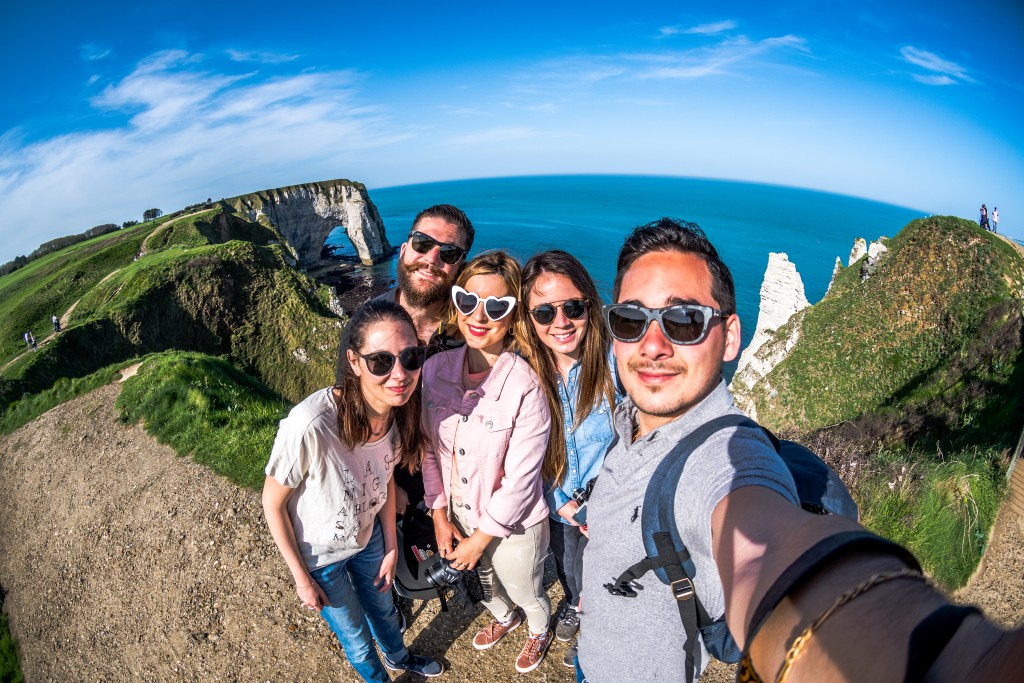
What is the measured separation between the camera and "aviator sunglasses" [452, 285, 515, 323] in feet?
12.0

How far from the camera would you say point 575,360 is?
3828mm

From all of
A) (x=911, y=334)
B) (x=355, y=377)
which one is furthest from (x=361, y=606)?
(x=911, y=334)

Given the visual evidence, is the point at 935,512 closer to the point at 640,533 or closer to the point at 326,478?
the point at 640,533

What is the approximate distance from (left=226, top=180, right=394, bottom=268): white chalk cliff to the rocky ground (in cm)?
5386

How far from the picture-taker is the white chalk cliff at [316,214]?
59.3 meters

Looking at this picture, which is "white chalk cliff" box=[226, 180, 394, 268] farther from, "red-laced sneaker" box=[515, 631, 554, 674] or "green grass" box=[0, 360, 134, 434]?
"red-laced sneaker" box=[515, 631, 554, 674]

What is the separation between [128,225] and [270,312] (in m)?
57.6

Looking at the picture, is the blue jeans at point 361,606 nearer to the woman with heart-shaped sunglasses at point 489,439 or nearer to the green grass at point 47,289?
the woman with heart-shaped sunglasses at point 489,439

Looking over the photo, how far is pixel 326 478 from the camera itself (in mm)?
3225

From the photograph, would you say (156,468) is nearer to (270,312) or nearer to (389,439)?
(389,439)

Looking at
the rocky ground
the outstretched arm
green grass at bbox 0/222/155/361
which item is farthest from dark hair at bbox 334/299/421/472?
green grass at bbox 0/222/155/361

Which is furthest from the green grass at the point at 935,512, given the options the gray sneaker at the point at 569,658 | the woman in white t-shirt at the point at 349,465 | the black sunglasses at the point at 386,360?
the black sunglasses at the point at 386,360

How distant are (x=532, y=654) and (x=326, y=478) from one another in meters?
3.01

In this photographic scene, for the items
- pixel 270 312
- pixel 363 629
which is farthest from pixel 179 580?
pixel 270 312
